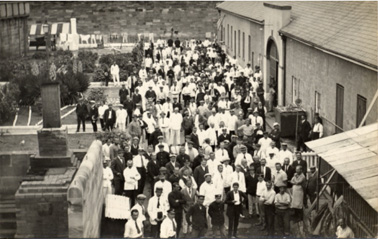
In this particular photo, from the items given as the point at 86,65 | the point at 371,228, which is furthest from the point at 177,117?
the point at 86,65

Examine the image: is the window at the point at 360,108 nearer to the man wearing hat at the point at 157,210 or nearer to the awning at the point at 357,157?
the awning at the point at 357,157

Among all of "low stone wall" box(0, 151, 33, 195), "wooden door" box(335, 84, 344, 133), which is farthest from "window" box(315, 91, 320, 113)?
"low stone wall" box(0, 151, 33, 195)

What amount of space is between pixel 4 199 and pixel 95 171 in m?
2.30

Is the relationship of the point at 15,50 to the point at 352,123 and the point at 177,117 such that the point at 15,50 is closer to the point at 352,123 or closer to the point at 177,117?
the point at 177,117

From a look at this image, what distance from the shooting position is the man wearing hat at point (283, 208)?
12.5 meters

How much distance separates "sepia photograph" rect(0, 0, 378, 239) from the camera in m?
11.5

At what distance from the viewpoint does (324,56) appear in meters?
19.0

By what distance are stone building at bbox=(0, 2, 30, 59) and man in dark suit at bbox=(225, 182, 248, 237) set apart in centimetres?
2672

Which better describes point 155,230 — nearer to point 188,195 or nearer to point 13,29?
point 188,195

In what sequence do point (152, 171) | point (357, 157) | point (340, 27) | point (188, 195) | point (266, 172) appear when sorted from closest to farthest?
point (357, 157), point (188, 195), point (266, 172), point (152, 171), point (340, 27)

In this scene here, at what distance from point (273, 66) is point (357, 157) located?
1603cm

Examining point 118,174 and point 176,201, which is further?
point 118,174

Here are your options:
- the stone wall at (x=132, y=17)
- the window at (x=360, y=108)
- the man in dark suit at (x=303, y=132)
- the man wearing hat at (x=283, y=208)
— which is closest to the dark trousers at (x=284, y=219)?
the man wearing hat at (x=283, y=208)

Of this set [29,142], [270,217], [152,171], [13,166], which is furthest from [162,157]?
[29,142]
